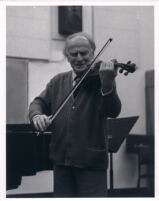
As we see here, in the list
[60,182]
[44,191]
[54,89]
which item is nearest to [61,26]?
[44,191]

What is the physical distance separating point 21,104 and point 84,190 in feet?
6.95

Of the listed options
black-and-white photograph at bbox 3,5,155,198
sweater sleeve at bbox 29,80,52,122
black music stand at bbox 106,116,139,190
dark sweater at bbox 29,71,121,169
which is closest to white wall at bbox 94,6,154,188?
black-and-white photograph at bbox 3,5,155,198

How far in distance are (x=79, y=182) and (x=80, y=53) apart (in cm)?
48

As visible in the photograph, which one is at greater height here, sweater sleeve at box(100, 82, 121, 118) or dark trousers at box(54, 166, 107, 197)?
sweater sleeve at box(100, 82, 121, 118)

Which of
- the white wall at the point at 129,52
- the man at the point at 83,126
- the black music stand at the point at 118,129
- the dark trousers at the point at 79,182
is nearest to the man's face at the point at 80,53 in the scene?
the man at the point at 83,126

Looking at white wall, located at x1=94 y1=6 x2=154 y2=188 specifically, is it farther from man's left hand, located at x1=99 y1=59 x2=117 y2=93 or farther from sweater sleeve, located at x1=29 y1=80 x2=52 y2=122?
man's left hand, located at x1=99 y1=59 x2=117 y2=93

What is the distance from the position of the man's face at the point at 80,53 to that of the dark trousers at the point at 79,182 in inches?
15.3

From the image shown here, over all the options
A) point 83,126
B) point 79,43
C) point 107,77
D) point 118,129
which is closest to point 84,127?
point 83,126

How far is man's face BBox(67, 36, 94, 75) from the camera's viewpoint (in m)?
1.55

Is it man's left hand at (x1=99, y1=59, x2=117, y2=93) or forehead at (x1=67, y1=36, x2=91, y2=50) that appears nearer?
man's left hand at (x1=99, y1=59, x2=117, y2=93)

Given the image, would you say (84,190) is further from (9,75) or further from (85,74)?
(9,75)

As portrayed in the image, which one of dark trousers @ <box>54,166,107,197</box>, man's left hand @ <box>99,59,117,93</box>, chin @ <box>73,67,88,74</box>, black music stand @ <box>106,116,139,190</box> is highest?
chin @ <box>73,67,88,74</box>

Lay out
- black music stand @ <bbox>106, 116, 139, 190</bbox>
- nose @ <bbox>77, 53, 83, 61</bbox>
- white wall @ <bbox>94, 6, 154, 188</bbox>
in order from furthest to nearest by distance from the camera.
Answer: white wall @ <bbox>94, 6, 154, 188</bbox> → black music stand @ <bbox>106, 116, 139, 190</bbox> → nose @ <bbox>77, 53, 83, 61</bbox>

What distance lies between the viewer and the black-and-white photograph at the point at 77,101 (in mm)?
1510
